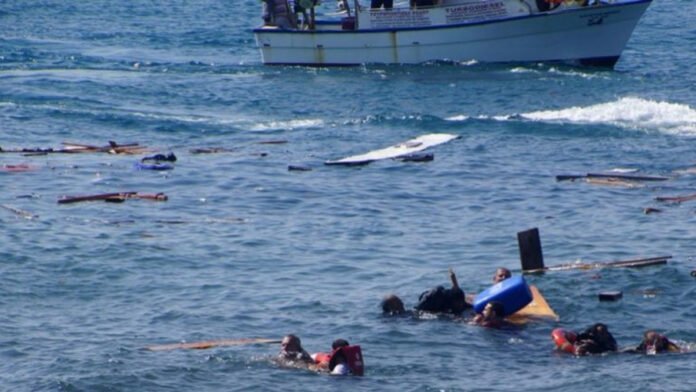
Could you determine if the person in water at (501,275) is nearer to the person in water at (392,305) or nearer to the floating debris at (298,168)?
the person in water at (392,305)

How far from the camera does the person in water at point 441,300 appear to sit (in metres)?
22.0

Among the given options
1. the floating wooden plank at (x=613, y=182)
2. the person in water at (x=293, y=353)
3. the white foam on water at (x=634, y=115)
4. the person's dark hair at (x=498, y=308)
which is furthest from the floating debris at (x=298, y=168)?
the person in water at (x=293, y=353)

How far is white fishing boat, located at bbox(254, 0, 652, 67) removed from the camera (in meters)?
47.2

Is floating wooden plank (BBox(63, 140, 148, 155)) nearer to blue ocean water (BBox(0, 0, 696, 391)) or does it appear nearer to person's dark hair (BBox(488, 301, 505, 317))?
blue ocean water (BBox(0, 0, 696, 391))

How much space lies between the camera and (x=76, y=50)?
54531 mm

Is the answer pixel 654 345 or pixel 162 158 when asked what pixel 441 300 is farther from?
pixel 162 158

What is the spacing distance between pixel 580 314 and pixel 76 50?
3589 centimetres

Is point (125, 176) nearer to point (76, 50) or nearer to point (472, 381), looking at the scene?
point (472, 381)

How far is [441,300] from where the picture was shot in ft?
72.3

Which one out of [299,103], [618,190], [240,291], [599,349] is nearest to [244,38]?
[299,103]

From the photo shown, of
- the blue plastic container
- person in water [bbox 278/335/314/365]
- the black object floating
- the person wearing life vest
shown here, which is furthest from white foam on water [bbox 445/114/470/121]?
the person wearing life vest

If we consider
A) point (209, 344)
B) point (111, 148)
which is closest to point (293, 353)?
point (209, 344)

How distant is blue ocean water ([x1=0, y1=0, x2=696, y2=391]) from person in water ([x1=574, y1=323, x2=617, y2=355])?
0.18 metres

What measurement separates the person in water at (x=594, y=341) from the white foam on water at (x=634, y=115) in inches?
695
